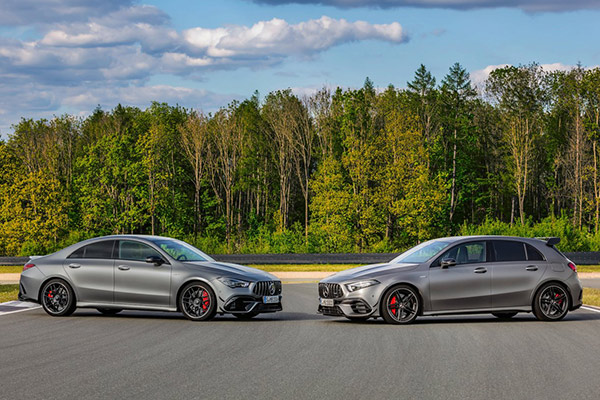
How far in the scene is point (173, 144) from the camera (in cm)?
8581

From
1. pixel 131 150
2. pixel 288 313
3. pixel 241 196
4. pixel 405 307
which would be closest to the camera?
pixel 405 307

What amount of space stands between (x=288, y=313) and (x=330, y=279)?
246 centimetres

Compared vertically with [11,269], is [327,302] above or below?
above

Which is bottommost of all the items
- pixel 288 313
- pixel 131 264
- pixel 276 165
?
pixel 288 313

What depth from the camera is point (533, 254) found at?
610 inches

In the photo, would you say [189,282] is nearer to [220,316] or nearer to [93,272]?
[220,316]

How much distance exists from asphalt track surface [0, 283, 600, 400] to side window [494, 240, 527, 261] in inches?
46.8

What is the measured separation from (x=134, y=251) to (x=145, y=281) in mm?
762

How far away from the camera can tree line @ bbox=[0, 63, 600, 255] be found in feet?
209

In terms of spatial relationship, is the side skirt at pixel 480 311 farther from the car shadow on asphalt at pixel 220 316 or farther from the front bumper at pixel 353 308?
the car shadow on asphalt at pixel 220 316

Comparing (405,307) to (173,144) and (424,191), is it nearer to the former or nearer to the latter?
(424,191)

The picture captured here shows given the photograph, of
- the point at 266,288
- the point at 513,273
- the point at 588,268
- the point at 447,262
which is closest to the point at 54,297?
the point at 266,288

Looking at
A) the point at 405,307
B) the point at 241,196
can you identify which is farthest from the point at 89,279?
the point at 241,196

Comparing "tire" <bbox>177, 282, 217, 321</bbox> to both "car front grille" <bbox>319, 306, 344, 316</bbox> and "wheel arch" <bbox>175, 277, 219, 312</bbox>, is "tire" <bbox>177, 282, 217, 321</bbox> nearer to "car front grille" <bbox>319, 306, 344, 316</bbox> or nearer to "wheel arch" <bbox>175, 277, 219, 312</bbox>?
"wheel arch" <bbox>175, 277, 219, 312</bbox>
